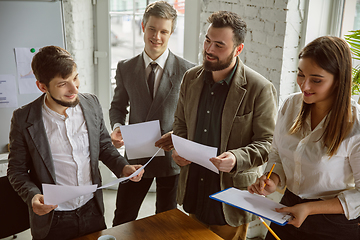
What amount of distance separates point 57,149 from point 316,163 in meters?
1.18

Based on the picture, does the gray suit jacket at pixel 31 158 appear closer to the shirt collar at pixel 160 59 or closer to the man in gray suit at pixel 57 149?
the man in gray suit at pixel 57 149

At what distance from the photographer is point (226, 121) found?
5.79 ft

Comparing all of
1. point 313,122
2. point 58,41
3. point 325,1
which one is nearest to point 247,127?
point 313,122

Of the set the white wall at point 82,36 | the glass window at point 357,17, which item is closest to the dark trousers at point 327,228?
the glass window at point 357,17

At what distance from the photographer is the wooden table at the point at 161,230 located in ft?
5.17

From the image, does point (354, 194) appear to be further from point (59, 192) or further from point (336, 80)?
point (59, 192)

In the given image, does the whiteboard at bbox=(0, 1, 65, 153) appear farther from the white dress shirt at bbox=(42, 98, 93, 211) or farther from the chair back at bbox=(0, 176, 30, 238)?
the white dress shirt at bbox=(42, 98, 93, 211)

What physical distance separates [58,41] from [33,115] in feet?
3.98

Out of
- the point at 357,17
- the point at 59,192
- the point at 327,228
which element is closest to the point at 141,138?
the point at 59,192

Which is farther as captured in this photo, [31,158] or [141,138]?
[141,138]

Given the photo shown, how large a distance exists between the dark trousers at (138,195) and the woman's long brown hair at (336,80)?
1179 mm

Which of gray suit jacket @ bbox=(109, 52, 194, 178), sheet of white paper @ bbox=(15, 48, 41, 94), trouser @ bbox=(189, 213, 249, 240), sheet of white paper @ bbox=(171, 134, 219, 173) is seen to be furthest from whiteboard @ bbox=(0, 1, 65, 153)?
trouser @ bbox=(189, 213, 249, 240)

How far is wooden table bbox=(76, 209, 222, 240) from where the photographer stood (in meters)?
1.58

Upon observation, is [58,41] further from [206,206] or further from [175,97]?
[206,206]
